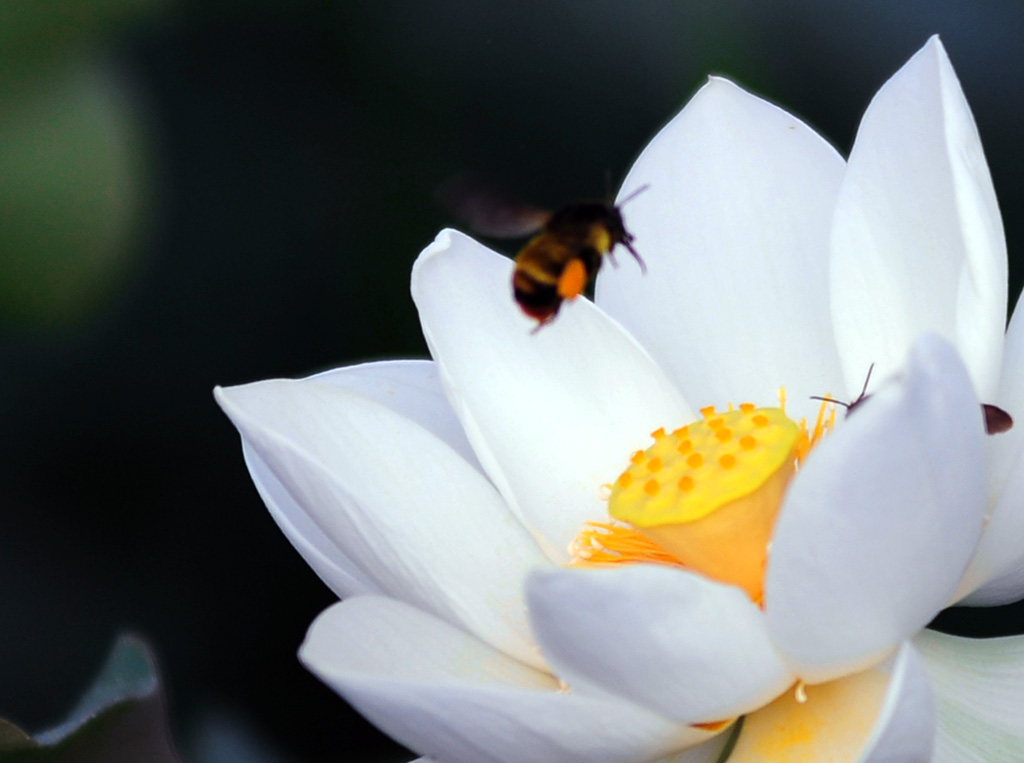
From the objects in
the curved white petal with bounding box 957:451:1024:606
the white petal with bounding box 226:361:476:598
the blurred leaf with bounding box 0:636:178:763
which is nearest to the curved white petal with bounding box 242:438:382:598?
the white petal with bounding box 226:361:476:598

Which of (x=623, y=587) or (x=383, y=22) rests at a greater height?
(x=383, y=22)

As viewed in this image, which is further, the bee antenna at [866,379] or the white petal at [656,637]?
the bee antenna at [866,379]

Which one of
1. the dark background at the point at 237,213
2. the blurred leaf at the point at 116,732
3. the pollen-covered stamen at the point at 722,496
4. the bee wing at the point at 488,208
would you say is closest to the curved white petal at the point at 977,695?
the pollen-covered stamen at the point at 722,496

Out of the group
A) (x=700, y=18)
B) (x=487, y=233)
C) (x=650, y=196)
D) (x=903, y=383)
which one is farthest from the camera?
(x=700, y=18)

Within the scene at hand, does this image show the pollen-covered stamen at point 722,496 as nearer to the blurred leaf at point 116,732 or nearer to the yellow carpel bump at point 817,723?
the yellow carpel bump at point 817,723

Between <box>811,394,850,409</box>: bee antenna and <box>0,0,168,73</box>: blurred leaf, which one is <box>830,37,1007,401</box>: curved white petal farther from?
<box>0,0,168,73</box>: blurred leaf

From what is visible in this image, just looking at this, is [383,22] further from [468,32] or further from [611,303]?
[611,303]

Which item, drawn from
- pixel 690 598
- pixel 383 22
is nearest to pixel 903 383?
pixel 690 598
